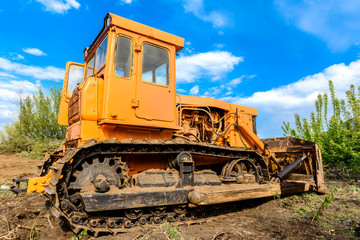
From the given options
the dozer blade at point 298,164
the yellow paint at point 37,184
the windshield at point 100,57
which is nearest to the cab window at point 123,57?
the windshield at point 100,57

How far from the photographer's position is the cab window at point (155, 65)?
13.6 feet

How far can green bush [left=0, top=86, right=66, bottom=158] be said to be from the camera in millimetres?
13789

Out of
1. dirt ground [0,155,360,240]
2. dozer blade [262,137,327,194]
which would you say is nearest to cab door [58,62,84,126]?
dirt ground [0,155,360,240]

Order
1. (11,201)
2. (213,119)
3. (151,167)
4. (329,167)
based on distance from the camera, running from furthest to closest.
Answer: (329,167) < (213,119) < (11,201) < (151,167)

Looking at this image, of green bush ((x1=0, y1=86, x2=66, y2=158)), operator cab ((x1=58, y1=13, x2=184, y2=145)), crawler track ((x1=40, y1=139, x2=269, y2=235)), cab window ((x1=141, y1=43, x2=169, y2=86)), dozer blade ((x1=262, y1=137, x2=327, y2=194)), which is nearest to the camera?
crawler track ((x1=40, y1=139, x2=269, y2=235))

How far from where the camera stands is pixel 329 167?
8891 millimetres

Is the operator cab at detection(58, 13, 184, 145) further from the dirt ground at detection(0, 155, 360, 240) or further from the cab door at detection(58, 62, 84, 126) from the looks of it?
the dirt ground at detection(0, 155, 360, 240)

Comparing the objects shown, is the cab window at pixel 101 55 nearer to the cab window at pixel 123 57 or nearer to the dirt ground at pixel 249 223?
the cab window at pixel 123 57

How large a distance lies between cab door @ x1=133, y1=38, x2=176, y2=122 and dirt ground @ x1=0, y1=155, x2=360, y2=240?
1.82m

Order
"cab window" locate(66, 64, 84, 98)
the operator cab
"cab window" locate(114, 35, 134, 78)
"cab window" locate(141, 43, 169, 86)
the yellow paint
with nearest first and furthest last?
1. the yellow paint
2. the operator cab
3. "cab window" locate(114, 35, 134, 78)
4. "cab window" locate(141, 43, 169, 86)
5. "cab window" locate(66, 64, 84, 98)

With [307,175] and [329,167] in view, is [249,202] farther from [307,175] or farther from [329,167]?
[329,167]

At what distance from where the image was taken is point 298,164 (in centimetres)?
544

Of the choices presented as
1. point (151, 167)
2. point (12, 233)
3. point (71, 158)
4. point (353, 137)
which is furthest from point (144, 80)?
point (353, 137)

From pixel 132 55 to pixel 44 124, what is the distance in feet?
40.2
